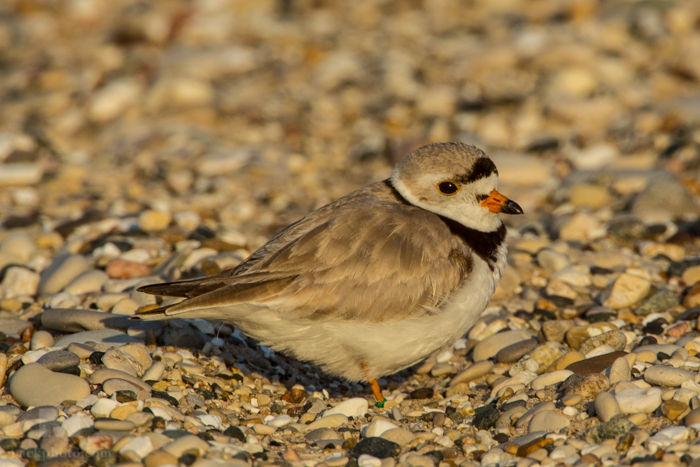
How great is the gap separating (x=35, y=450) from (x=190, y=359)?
4.51 ft

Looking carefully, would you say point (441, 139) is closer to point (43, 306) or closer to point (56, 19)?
point (43, 306)

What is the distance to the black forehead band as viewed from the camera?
190 inches

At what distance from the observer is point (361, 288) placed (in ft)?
14.4

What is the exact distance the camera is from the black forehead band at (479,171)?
4824mm

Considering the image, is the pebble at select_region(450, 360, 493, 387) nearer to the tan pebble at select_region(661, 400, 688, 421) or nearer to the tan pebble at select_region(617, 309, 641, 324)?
the tan pebble at select_region(617, 309, 641, 324)

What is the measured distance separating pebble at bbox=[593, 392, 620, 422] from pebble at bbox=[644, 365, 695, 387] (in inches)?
15.1

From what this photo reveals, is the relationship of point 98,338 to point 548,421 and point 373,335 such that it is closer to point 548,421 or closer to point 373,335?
point 373,335

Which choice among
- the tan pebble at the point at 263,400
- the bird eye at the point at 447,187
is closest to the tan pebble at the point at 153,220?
the tan pebble at the point at 263,400

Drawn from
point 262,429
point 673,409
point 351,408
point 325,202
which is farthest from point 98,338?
point 325,202

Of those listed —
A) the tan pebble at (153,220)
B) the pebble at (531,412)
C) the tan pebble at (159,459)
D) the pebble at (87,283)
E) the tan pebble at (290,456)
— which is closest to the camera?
the tan pebble at (159,459)

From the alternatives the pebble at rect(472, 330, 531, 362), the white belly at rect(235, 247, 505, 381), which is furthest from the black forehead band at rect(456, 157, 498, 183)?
the pebble at rect(472, 330, 531, 362)

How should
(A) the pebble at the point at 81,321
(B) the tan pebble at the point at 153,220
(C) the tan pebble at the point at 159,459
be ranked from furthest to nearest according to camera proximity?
(B) the tan pebble at the point at 153,220 < (A) the pebble at the point at 81,321 < (C) the tan pebble at the point at 159,459

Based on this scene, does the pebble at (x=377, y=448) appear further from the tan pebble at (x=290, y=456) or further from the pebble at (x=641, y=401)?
the pebble at (x=641, y=401)

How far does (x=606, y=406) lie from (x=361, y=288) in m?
1.46
